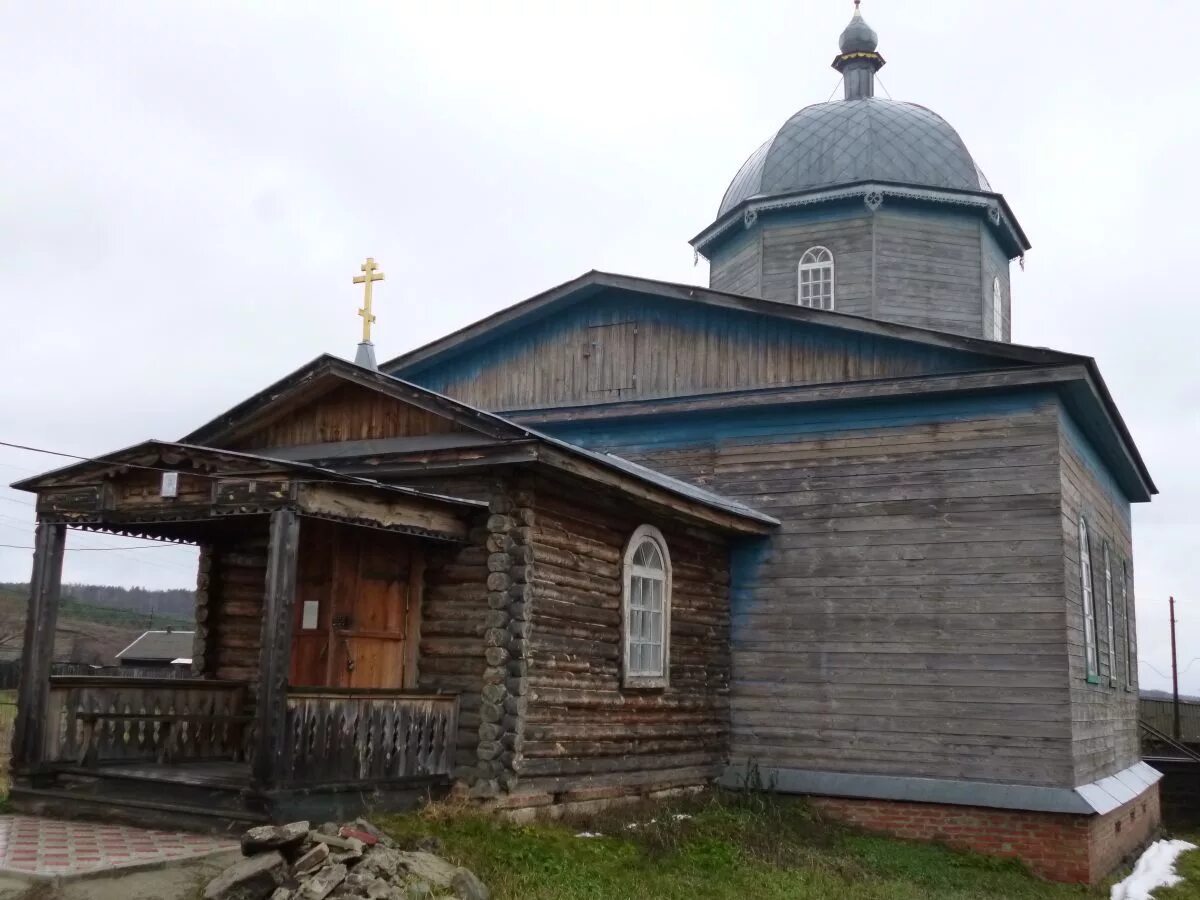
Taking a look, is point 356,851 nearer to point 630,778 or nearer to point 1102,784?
point 630,778

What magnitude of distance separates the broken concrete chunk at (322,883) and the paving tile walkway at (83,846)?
3.85 feet

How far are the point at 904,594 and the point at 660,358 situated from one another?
4354mm

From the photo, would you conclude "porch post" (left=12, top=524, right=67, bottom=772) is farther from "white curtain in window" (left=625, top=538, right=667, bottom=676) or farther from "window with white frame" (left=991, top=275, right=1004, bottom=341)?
"window with white frame" (left=991, top=275, right=1004, bottom=341)

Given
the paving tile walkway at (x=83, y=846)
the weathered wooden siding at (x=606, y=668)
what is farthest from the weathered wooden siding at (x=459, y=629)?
the paving tile walkway at (x=83, y=846)

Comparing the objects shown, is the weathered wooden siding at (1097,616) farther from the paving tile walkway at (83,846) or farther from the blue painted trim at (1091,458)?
the paving tile walkway at (83,846)

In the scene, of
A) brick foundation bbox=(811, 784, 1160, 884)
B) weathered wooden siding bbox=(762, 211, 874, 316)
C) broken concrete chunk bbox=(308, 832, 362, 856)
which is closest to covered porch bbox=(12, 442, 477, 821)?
broken concrete chunk bbox=(308, 832, 362, 856)

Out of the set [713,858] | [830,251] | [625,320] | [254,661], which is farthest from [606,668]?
[830,251]

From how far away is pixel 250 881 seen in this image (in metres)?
7.49

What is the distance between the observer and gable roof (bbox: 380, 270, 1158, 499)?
42.9 ft

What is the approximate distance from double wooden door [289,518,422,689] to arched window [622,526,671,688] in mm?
2252

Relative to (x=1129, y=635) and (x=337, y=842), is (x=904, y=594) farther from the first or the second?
(x=337, y=842)

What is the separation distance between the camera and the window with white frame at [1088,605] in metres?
13.9

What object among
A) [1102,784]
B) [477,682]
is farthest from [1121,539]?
[477,682]

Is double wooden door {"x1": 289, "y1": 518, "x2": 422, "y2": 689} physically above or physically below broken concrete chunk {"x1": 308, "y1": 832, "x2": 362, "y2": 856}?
above
